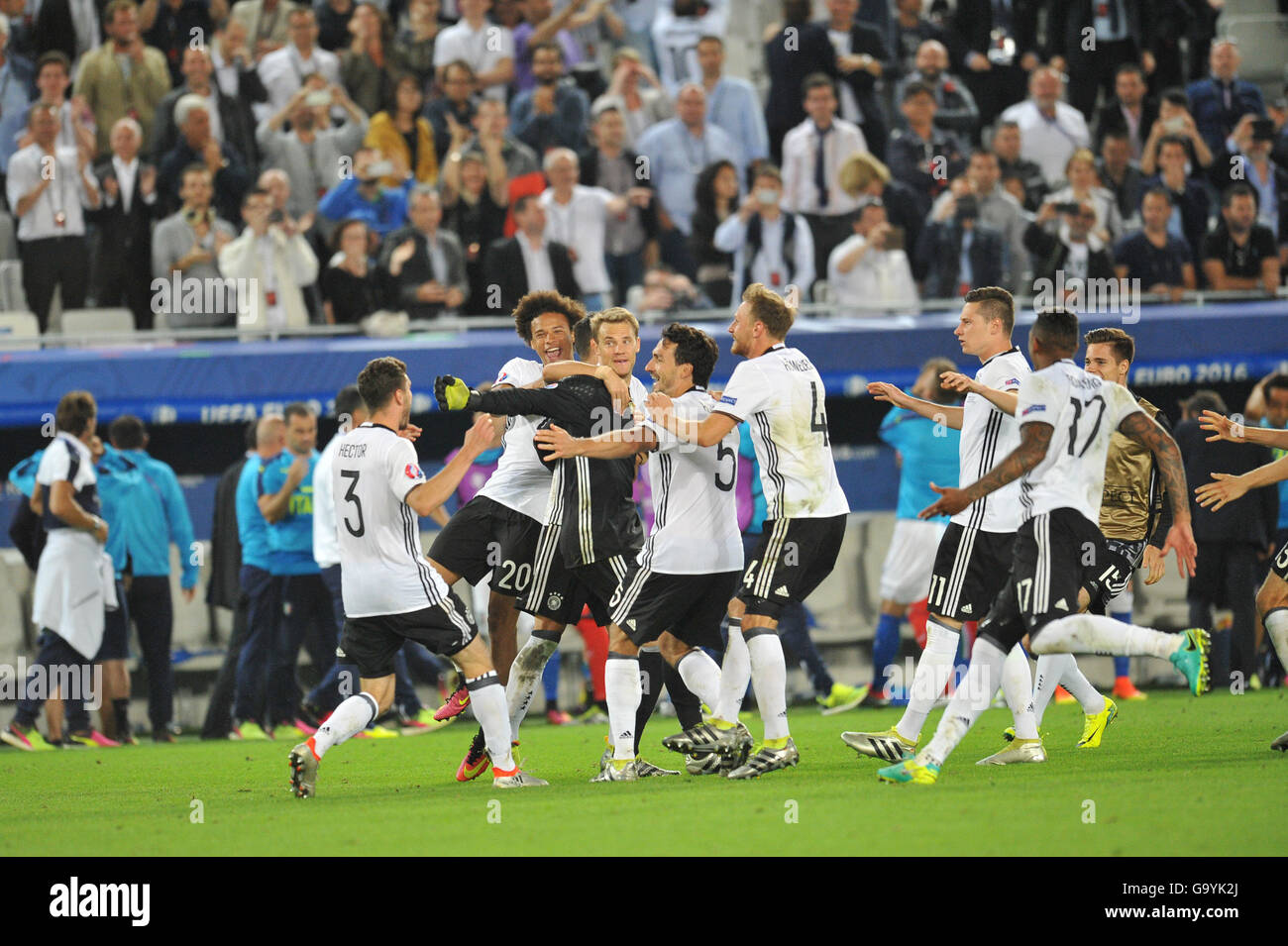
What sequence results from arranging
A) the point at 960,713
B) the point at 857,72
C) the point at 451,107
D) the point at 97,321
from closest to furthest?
the point at 960,713
the point at 97,321
the point at 451,107
the point at 857,72

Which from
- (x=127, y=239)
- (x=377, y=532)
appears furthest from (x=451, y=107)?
(x=377, y=532)

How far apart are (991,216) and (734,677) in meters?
7.86

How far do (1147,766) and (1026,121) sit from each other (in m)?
9.80

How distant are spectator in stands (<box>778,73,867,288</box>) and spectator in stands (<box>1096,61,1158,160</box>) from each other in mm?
3155

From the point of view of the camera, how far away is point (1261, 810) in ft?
20.8

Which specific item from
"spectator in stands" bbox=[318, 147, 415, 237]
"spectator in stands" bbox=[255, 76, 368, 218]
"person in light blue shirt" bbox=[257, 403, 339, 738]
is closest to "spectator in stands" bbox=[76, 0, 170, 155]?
"spectator in stands" bbox=[255, 76, 368, 218]

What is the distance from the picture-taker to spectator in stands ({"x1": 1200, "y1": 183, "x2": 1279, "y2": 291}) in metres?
15.0

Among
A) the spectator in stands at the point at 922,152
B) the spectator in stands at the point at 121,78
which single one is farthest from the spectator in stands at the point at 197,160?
the spectator in stands at the point at 922,152

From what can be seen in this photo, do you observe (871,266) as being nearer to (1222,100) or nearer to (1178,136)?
(1178,136)

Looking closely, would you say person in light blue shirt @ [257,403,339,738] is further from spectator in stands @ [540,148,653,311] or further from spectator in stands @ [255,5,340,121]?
spectator in stands @ [255,5,340,121]

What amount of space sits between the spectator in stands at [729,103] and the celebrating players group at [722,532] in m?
7.48

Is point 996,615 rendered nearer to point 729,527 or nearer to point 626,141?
point 729,527

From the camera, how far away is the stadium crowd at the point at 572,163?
13.8 meters

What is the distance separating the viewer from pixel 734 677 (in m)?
8.20
